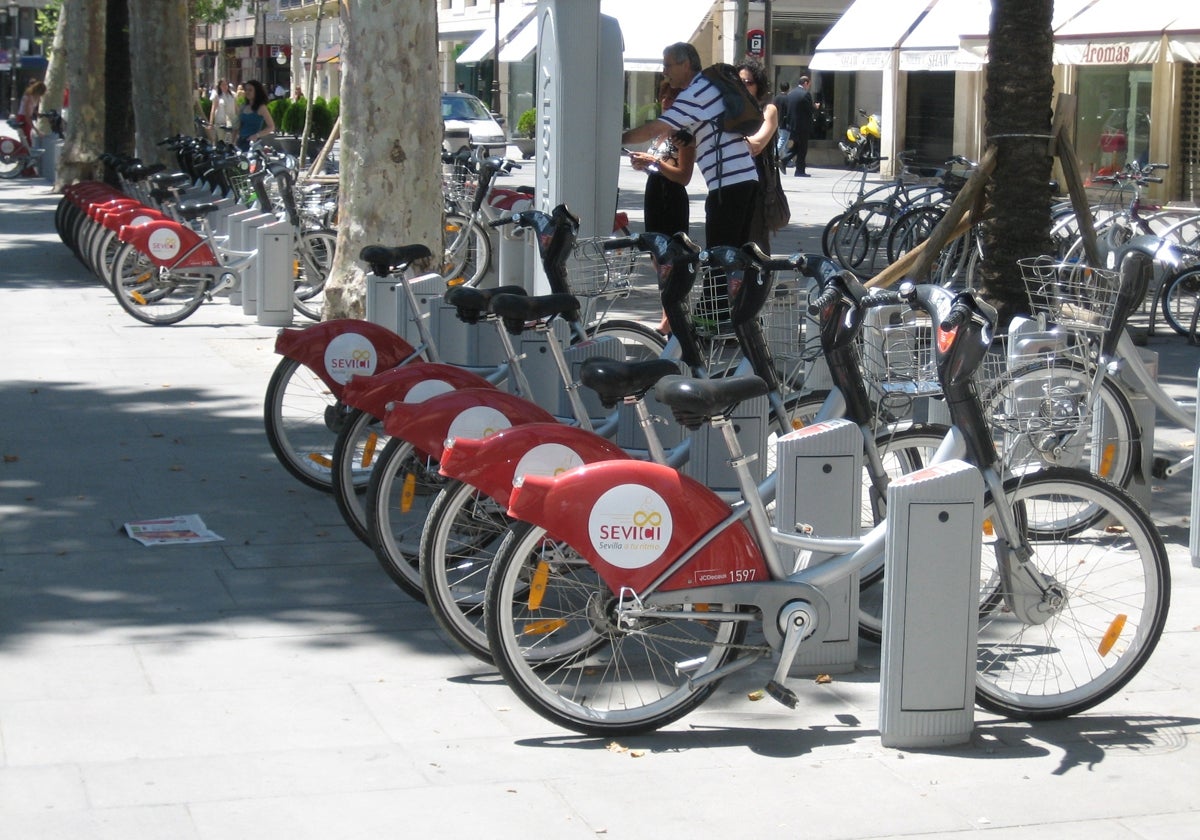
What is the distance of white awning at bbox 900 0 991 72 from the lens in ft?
70.4

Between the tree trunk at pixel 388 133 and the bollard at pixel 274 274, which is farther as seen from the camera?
the bollard at pixel 274 274

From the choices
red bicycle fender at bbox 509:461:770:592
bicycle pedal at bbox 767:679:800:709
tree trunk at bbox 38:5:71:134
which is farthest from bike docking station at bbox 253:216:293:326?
tree trunk at bbox 38:5:71:134

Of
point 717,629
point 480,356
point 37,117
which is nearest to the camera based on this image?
point 717,629

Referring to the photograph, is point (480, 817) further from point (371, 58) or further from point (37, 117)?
point (37, 117)

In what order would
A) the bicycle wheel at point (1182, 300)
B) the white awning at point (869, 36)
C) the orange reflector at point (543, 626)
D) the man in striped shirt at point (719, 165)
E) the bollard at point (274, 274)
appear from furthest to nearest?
the white awning at point (869, 36)
the bollard at point (274, 274)
the bicycle wheel at point (1182, 300)
the man in striped shirt at point (719, 165)
the orange reflector at point (543, 626)

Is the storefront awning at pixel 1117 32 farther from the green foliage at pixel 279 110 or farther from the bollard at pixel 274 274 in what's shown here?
the green foliage at pixel 279 110

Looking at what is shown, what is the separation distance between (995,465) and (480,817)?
170 centimetres

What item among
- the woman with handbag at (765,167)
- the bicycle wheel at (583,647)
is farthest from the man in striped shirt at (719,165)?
the bicycle wheel at (583,647)

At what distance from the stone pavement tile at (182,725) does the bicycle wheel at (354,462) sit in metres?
1.31

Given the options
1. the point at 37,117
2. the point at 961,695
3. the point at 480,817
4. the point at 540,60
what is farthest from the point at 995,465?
the point at 37,117

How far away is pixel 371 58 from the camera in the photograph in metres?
11.2

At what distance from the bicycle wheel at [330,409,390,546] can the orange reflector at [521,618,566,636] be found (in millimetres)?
1522

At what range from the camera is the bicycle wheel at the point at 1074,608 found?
4609mm

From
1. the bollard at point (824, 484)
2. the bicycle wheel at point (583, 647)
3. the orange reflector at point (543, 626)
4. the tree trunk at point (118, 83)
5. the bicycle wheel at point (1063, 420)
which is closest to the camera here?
the bicycle wheel at point (583, 647)
